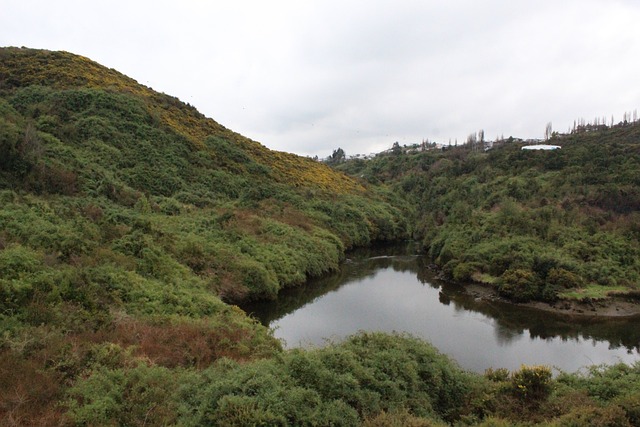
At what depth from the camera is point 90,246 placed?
23031 millimetres

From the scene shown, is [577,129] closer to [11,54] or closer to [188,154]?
[188,154]

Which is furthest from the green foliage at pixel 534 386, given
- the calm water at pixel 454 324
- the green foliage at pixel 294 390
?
the calm water at pixel 454 324

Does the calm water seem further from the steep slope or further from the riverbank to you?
the steep slope

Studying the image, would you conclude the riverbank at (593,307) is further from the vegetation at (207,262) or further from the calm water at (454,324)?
the vegetation at (207,262)

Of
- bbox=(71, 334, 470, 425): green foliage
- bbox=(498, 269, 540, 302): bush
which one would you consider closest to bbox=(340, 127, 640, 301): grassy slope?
bbox=(498, 269, 540, 302): bush

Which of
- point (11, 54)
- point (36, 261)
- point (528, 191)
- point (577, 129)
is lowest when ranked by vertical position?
point (36, 261)

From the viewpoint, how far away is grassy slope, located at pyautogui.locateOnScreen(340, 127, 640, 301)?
41.7 metres

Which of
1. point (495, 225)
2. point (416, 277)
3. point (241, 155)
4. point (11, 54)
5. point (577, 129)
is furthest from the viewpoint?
point (577, 129)

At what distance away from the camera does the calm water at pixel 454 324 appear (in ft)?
93.5

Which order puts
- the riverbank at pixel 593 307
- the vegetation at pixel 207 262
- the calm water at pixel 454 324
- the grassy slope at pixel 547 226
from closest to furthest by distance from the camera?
the vegetation at pixel 207 262, the calm water at pixel 454 324, the riverbank at pixel 593 307, the grassy slope at pixel 547 226

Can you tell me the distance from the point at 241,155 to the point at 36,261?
48.7 metres

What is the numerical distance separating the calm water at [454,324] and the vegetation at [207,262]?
9.56 feet

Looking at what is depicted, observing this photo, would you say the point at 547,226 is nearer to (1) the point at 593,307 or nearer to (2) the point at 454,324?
(1) the point at 593,307

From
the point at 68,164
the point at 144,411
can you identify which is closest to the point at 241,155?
the point at 68,164
